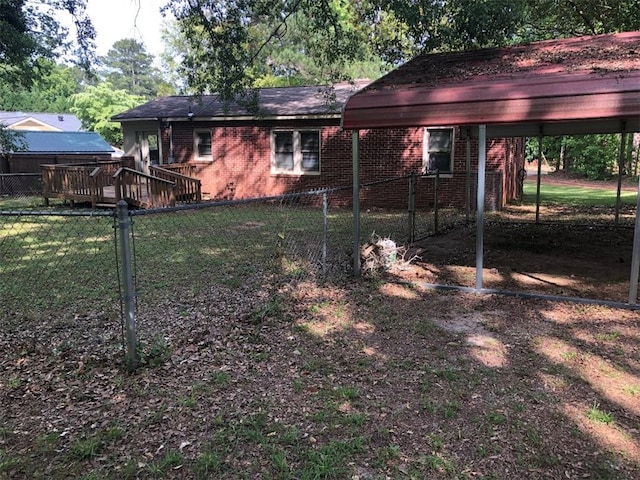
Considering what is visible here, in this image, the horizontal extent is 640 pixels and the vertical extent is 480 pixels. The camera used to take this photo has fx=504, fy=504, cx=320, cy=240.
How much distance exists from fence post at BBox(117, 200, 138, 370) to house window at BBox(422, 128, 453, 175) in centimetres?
1174

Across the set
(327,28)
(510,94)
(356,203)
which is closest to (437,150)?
(327,28)

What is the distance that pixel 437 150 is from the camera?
14.7 metres

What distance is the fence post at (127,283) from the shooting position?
11.7 feet

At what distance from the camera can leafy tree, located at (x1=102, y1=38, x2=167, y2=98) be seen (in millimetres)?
75188

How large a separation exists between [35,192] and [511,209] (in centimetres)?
1790

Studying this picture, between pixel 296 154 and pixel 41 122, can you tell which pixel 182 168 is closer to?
pixel 296 154

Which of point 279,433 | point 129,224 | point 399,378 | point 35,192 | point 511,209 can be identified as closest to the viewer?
point 279,433

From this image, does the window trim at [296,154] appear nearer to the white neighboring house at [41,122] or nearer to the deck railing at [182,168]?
the deck railing at [182,168]

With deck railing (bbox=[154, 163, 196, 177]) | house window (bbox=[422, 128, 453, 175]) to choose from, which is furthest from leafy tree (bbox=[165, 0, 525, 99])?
deck railing (bbox=[154, 163, 196, 177])

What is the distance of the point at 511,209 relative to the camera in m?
14.7

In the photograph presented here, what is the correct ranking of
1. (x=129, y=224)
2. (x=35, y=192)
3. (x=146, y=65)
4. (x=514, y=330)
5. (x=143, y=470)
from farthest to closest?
(x=146, y=65) → (x=35, y=192) → (x=514, y=330) → (x=129, y=224) → (x=143, y=470)

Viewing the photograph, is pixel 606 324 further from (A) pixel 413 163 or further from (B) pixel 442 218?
(A) pixel 413 163

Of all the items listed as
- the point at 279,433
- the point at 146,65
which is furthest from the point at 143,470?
the point at 146,65

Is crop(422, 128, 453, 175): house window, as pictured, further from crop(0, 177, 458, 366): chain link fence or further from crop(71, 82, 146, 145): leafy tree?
crop(71, 82, 146, 145): leafy tree
